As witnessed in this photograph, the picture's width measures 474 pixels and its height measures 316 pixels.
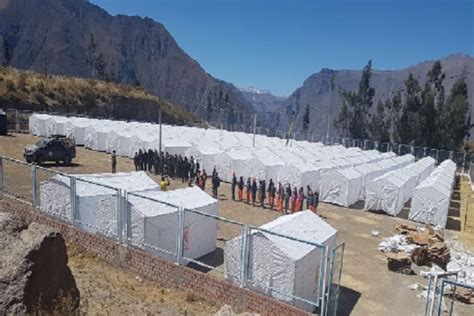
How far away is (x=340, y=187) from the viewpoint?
26797 millimetres

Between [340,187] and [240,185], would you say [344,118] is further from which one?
[240,185]

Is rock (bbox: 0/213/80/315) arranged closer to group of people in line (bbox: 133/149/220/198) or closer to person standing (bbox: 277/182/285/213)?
person standing (bbox: 277/182/285/213)

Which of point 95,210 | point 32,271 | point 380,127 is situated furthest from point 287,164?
point 380,127

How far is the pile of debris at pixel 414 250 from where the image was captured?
15461 millimetres

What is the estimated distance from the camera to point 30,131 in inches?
1702

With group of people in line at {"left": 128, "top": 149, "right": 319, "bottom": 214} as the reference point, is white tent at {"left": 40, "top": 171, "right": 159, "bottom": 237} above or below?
above

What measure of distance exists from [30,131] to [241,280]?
39.7m

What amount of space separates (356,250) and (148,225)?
30.9 ft

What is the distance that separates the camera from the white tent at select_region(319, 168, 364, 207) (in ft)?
87.3

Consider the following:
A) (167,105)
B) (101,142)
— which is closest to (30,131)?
(101,142)

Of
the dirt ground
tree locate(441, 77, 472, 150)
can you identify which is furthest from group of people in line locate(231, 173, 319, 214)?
tree locate(441, 77, 472, 150)

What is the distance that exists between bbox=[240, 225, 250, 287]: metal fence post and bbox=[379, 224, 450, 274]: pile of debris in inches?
299

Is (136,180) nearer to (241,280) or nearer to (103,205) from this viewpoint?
(103,205)

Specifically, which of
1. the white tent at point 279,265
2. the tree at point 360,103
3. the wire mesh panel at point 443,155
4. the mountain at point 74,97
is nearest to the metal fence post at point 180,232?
the white tent at point 279,265
